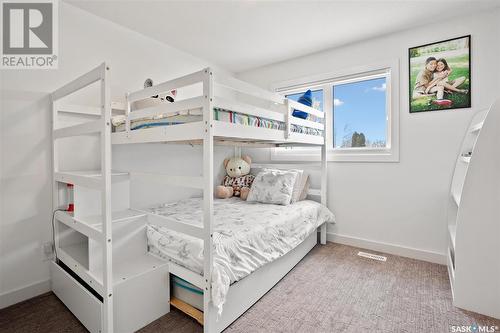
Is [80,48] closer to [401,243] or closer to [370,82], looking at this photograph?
[370,82]

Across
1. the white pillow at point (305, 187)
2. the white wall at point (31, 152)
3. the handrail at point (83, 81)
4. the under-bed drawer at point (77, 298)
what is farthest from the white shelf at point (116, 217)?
the white pillow at point (305, 187)

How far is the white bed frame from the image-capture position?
141 centimetres

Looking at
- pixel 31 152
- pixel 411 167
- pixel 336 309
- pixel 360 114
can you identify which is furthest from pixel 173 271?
pixel 360 114

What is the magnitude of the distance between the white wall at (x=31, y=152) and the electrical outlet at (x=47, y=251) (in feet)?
0.09

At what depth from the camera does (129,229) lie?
1.79 metres

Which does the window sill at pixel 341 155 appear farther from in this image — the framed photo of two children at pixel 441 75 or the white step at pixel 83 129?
the white step at pixel 83 129

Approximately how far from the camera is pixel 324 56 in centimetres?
307

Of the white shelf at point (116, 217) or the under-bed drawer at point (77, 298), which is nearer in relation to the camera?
the under-bed drawer at point (77, 298)

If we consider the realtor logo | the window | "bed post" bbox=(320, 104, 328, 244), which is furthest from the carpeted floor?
the realtor logo

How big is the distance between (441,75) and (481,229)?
1.48 metres

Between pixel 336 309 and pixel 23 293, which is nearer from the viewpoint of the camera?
pixel 336 309

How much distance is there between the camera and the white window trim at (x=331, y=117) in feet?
8.69

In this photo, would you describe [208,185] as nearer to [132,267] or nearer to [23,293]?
[132,267]

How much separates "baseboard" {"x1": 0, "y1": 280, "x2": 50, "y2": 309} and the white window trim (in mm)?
2695
